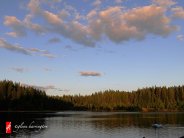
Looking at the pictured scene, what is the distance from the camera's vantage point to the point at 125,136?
8306 centimetres

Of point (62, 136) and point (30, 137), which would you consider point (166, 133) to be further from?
point (30, 137)

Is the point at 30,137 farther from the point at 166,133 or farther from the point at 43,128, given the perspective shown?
the point at 166,133

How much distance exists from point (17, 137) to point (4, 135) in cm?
307

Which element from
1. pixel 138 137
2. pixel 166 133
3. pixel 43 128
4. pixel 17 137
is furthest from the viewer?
pixel 43 128

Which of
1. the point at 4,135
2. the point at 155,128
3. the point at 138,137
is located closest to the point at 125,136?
the point at 138,137

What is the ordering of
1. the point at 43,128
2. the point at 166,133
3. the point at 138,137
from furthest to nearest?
the point at 43,128
the point at 166,133
the point at 138,137

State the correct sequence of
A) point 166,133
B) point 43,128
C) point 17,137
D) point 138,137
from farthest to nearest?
point 43,128 → point 166,133 → point 138,137 → point 17,137

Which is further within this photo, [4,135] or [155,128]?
[155,128]

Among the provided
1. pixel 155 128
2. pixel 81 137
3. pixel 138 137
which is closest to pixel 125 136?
pixel 138 137

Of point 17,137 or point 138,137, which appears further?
point 138,137

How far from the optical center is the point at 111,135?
278 feet

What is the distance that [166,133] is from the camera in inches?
3575

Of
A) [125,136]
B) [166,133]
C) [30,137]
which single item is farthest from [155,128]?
[30,137]

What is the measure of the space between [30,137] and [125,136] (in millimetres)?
23970
